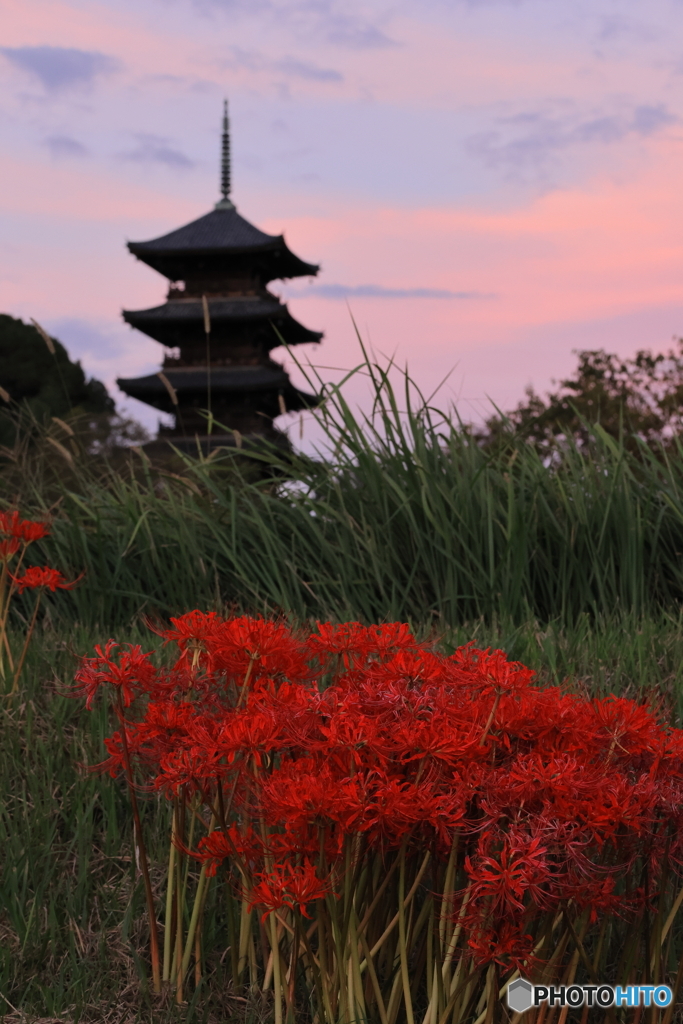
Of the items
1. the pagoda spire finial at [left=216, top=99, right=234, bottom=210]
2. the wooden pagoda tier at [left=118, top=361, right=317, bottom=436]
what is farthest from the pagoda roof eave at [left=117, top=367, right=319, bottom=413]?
the pagoda spire finial at [left=216, top=99, right=234, bottom=210]

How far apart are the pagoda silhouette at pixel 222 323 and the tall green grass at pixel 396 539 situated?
25219mm

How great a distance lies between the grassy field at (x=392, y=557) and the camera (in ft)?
10.3

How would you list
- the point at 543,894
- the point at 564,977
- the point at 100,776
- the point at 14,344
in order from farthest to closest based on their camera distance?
the point at 14,344 < the point at 100,776 < the point at 564,977 < the point at 543,894

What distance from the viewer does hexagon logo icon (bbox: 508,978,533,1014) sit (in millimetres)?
1563

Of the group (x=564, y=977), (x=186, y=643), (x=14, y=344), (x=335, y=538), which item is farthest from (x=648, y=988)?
(x=14, y=344)

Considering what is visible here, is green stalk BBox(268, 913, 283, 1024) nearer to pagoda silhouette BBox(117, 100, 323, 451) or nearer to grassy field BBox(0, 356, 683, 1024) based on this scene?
grassy field BBox(0, 356, 683, 1024)

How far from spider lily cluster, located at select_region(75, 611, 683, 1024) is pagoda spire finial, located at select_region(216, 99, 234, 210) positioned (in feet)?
118

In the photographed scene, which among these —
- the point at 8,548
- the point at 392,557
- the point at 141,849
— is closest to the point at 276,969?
the point at 141,849

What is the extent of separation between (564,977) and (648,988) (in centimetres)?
16

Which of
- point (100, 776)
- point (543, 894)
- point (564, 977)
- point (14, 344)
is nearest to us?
point (543, 894)

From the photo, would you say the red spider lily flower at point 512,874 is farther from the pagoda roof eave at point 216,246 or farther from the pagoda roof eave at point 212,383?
the pagoda roof eave at point 216,246

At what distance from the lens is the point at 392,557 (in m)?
4.32

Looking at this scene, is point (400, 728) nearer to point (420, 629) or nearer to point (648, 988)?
point (648, 988)

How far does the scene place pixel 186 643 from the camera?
1.86m
